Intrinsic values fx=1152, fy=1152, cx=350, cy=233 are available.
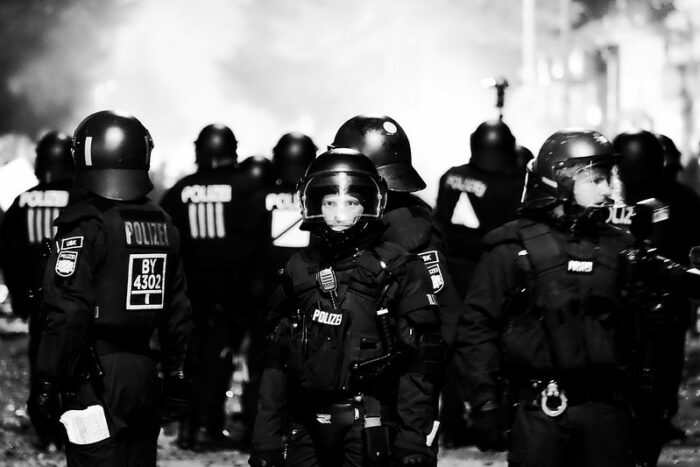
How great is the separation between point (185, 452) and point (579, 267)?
4.95m

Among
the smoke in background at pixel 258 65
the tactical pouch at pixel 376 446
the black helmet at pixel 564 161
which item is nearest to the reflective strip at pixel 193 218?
the black helmet at pixel 564 161

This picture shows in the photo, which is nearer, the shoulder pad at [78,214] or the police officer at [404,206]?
the shoulder pad at [78,214]

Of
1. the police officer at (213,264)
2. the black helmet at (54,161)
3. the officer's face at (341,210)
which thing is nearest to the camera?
the officer's face at (341,210)

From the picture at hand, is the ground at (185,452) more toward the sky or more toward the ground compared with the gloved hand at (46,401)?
more toward the ground

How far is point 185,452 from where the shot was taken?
9.02 metres

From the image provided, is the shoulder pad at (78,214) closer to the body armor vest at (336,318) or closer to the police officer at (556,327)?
the body armor vest at (336,318)

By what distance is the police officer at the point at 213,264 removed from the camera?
30.3ft

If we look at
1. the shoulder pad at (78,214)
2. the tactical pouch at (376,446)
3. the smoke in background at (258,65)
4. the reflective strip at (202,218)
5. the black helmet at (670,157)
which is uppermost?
the smoke in background at (258,65)

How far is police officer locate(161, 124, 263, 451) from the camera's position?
9.25m

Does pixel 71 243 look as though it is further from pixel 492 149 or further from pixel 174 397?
pixel 492 149

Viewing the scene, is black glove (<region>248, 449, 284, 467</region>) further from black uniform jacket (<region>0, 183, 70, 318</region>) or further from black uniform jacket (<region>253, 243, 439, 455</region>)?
black uniform jacket (<region>0, 183, 70, 318</region>)

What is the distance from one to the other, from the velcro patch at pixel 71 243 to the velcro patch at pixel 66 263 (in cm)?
2

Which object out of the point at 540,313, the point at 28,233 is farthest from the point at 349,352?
the point at 28,233

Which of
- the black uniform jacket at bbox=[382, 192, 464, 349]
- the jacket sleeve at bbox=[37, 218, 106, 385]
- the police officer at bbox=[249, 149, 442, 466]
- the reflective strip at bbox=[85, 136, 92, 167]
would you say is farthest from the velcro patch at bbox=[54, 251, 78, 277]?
the black uniform jacket at bbox=[382, 192, 464, 349]
